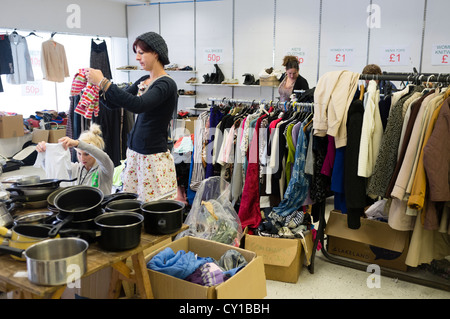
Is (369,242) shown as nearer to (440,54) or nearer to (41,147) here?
(41,147)

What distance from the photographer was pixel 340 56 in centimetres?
659

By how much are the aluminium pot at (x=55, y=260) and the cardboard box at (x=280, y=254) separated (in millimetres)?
1803

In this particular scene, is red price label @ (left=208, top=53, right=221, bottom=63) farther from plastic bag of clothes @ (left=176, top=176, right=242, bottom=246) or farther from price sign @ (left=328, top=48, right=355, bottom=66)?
plastic bag of clothes @ (left=176, top=176, right=242, bottom=246)

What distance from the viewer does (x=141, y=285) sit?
6.11 ft

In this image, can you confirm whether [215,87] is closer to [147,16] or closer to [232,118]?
[147,16]

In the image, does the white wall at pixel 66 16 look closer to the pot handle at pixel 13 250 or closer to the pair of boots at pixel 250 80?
the pair of boots at pixel 250 80

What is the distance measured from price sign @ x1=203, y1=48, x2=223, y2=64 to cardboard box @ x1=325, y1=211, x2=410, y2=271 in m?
4.99

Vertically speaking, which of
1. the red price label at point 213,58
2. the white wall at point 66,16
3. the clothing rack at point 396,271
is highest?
the white wall at point 66,16

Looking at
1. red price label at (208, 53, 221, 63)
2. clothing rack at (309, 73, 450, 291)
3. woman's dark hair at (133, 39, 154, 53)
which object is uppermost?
red price label at (208, 53, 221, 63)

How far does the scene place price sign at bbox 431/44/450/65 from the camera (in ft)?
19.2

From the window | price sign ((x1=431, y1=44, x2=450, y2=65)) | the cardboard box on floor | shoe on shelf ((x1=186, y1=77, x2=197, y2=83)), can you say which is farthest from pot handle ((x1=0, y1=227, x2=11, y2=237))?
shoe on shelf ((x1=186, y1=77, x2=197, y2=83))

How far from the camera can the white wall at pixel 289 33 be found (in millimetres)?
6055

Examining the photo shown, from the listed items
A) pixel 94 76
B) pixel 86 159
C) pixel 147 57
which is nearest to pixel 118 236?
pixel 94 76

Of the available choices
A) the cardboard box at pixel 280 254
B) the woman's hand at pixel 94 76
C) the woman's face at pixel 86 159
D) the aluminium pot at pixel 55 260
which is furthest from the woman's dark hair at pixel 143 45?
the cardboard box at pixel 280 254
